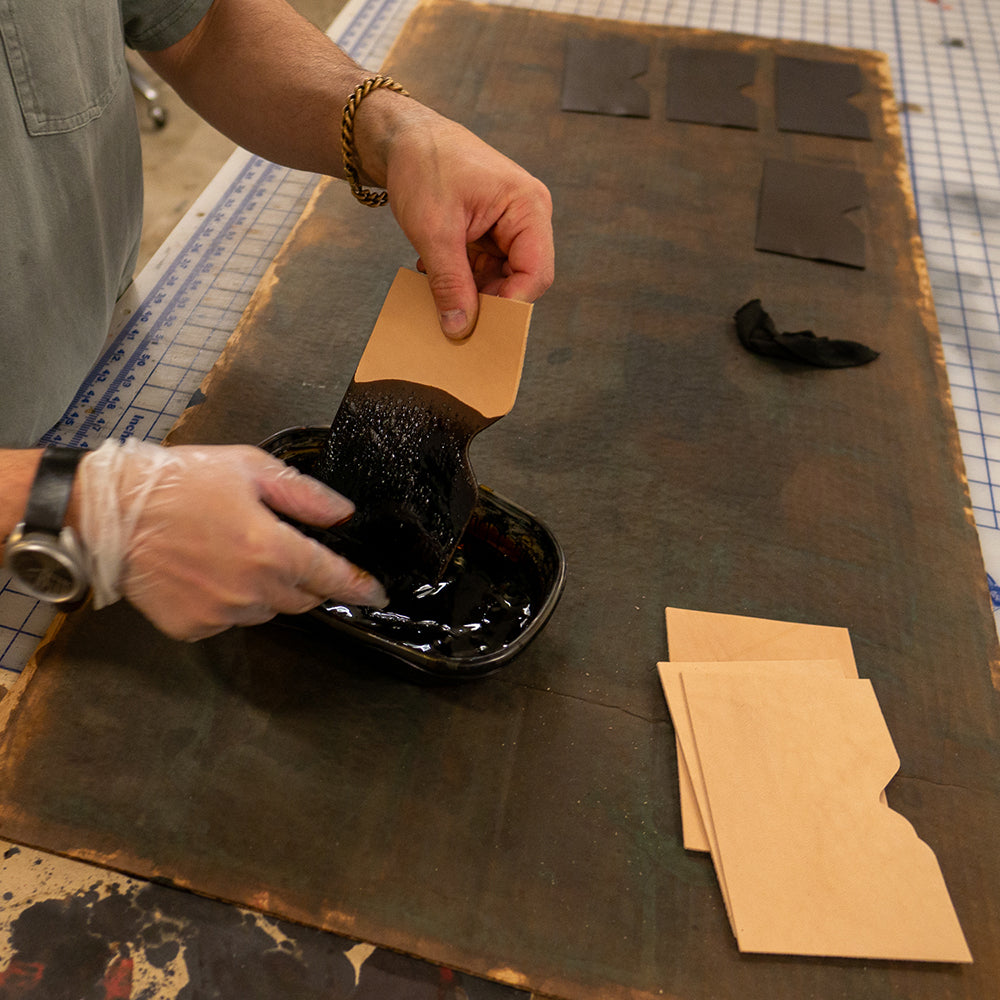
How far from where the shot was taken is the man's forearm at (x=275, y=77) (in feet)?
4.00

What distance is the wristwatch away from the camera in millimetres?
762

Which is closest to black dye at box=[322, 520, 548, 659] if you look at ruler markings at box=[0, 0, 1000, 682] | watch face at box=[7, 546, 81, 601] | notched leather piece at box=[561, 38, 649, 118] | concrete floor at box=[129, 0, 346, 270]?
watch face at box=[7, 546, 81, 601]

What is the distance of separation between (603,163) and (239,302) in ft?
3.21

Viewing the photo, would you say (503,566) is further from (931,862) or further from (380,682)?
(931,862)

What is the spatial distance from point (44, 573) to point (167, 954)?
469 mm

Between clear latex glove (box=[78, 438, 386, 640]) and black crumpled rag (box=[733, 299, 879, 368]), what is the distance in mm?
1049

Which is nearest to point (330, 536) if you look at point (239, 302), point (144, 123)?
point (239, 302)

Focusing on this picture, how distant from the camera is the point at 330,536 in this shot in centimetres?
105

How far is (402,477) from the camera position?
41.0 inches

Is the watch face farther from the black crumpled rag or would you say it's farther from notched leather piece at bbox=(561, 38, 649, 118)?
notched leather piece at bbox=(561, 38, 649, 118)

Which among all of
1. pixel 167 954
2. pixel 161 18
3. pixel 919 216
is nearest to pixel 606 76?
pixel 919 216

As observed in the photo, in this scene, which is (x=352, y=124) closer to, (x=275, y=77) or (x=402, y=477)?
(x=275, y=77)

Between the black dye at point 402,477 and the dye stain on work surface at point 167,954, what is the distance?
45 centimetres

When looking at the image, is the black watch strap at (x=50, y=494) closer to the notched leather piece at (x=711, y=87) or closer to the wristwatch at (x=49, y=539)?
the wristwatch at (x=49, y=539)
